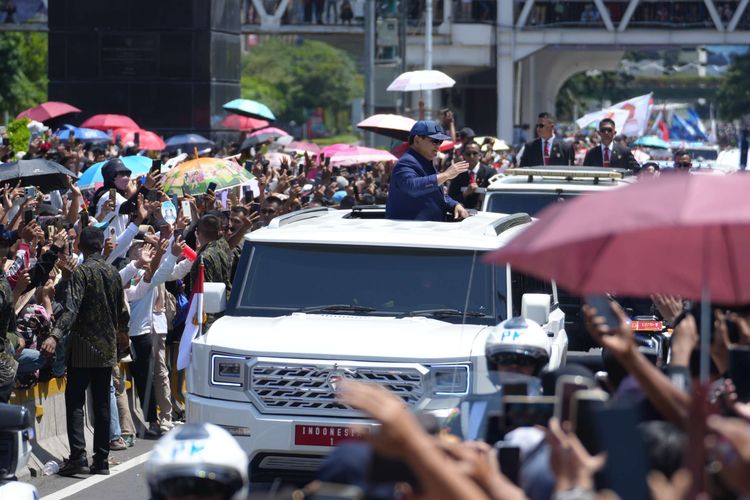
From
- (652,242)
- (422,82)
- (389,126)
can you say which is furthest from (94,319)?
(422,82)

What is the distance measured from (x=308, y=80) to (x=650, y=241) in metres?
133

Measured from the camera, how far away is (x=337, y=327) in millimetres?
9609

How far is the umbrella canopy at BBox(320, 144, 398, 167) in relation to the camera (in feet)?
82.8

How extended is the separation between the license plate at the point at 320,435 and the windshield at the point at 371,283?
3.23ft

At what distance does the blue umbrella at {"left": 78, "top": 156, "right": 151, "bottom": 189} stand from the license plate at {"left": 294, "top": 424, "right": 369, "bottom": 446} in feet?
26.6

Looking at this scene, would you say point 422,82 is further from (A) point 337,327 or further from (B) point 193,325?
(A) point 337,327

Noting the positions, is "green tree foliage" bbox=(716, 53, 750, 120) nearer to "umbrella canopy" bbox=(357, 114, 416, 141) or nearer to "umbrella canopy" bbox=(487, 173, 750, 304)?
"umbrella canopy" bbox=(357, 114, 416, 141)

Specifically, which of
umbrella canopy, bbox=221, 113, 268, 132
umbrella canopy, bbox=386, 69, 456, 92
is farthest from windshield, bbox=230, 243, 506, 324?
umbrella canopy, bbox=221, 113, 268, 132

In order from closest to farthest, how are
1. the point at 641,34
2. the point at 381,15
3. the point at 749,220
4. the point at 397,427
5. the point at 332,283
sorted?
1. the point at 397,427
2. the point at 749,220
3. the point at 332,283
4. the point at 381,15
5. the point at 641,34

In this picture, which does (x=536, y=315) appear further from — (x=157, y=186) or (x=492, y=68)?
(x=492, y=68)

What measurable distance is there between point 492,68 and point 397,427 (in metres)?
62.4

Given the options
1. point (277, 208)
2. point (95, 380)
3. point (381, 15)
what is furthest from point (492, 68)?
point (95, 380)

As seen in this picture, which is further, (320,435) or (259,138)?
(259,138)

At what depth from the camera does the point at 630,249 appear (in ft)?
18.1
